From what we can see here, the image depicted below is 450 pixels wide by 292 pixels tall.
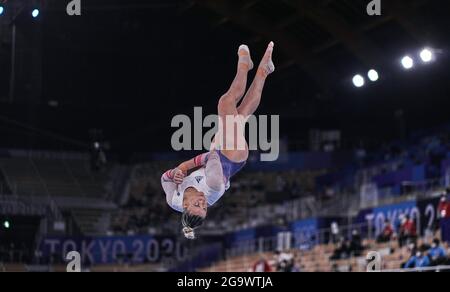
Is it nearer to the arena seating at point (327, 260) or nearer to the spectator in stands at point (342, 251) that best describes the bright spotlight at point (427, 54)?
the arena seating at point (327, 260)

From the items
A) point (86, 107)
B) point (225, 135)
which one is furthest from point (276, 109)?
point (86, 107)

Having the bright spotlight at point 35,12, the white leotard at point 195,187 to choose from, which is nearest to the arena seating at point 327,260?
the white leotard at point 195,187

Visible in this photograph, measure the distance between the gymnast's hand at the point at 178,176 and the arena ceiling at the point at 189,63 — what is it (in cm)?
230

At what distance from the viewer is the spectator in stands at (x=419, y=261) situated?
18.8 m

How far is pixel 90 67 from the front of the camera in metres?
24.2

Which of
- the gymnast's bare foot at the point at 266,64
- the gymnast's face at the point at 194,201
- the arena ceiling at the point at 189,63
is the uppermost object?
the arena ceiling at the point at 189,63

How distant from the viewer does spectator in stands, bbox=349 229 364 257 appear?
24562mm

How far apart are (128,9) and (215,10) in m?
2.07

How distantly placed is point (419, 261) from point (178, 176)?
648 cm

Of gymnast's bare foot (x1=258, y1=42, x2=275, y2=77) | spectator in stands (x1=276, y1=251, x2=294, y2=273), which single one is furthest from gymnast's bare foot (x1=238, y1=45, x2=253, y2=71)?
spectator in stands (x1=276, y1=251, x2=294, y2=273)

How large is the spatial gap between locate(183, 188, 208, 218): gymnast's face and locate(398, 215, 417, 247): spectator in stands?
9311 mm

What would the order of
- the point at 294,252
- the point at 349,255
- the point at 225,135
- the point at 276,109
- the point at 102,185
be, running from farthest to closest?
the point at 102,185 → the point at 294,252 → the point at 349,255 → the point at 276,109 → the point at 225,135

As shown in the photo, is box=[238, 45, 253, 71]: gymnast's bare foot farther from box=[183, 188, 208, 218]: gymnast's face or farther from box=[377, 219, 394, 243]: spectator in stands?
box=[377, 219, 394, 243]: spectator in stands

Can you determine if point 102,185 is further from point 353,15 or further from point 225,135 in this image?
point 225,135
